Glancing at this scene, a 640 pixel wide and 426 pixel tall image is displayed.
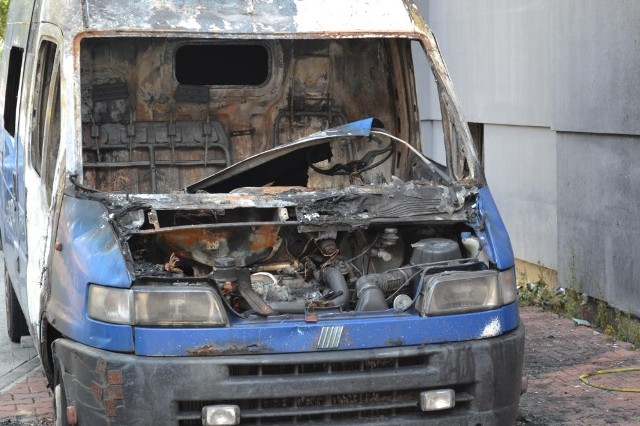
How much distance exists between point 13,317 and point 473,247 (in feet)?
14.6

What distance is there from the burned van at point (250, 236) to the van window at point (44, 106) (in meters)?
0.02

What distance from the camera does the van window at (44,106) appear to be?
653 centimetres

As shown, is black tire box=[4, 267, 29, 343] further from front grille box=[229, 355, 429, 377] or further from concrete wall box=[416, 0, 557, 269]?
front grille box=[229, 355, 429, 377]

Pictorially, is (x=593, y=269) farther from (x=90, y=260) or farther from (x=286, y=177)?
(x=90, y=260)

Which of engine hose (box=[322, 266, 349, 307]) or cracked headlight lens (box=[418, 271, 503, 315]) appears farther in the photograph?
engine hose (box=[322, 266, 349, 307])

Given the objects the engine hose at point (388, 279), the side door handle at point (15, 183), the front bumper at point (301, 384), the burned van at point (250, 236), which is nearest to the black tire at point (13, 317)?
the burned van at point (250, 236)

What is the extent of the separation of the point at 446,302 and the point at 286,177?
177 centimetres

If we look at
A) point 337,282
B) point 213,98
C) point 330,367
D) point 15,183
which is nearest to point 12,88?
point 15,183

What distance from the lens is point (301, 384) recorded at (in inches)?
199

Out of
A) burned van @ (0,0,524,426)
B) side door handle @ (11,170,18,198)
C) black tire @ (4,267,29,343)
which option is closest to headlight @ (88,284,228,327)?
burned van @ (0,0,524,426)

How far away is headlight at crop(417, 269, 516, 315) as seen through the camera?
17.3ft

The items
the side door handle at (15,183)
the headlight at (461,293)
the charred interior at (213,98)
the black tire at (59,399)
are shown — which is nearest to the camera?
the headlight at (461,293)

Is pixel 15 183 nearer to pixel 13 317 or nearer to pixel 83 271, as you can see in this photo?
pixel 13 317

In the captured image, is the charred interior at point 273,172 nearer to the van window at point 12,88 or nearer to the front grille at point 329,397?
the front grille at point 329,397
